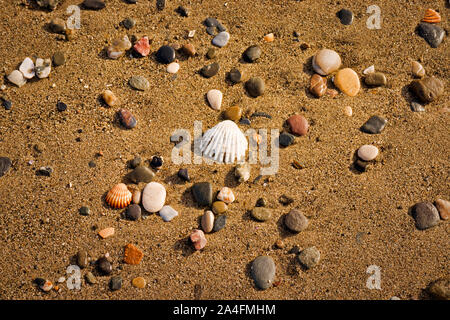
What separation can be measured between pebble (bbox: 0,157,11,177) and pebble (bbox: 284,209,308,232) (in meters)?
2.44

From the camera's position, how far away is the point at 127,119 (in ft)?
10.4

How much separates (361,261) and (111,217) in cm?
218

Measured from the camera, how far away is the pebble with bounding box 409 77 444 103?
3.30 metres

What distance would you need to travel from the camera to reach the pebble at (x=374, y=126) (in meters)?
3.26

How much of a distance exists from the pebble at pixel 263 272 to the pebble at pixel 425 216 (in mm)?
1338

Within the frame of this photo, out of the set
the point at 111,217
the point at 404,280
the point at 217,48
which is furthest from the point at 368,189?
the point at 111,217

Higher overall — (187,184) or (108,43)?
(108,43)

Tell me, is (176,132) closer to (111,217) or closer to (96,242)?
(111,217)

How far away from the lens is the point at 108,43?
132 inches

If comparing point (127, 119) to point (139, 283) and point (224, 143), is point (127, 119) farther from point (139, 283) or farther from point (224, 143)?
point (139, 283)

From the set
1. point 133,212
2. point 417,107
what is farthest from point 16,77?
point 417,107

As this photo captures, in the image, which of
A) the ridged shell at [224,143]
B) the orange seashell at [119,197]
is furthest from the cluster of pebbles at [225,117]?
the ridged shell at [224,143]

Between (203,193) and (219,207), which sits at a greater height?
(203,193)

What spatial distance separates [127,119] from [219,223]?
1.23 metres
